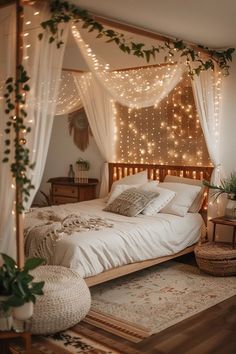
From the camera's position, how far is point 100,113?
6242 millimetres

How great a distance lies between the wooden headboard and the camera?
19.0 ft

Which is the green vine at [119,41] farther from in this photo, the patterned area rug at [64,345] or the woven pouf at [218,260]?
the patterned area rug at [64,345]

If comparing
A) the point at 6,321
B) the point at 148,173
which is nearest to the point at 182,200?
the point at 148,173

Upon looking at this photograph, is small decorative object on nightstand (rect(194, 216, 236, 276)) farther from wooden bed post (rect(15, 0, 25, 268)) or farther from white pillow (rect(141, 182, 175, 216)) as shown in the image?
wooden bed post (rect(15, 0, 25, 268))

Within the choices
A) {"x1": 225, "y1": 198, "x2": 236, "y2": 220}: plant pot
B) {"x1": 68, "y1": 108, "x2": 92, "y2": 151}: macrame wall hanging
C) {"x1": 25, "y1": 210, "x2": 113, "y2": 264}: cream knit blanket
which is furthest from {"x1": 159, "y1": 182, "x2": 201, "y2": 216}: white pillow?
{"x1": 68, "y1": 108, "x2": 92, "y2": 151}: macrame wall hanging

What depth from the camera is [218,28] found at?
14.6 ft

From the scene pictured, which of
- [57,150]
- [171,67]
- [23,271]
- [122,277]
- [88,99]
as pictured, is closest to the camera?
[23,271]

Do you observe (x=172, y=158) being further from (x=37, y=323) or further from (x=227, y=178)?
(x=37, y=323)

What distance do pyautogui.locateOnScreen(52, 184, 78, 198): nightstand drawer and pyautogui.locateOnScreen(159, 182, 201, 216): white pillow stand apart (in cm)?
196

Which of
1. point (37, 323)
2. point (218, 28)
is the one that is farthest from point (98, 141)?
point (37, 323)

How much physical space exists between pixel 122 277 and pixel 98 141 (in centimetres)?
227

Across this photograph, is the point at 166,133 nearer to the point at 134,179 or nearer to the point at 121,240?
the point at 134,179

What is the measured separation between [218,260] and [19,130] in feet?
8.72

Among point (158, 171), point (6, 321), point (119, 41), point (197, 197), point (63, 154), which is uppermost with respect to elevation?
point (119, 41)
